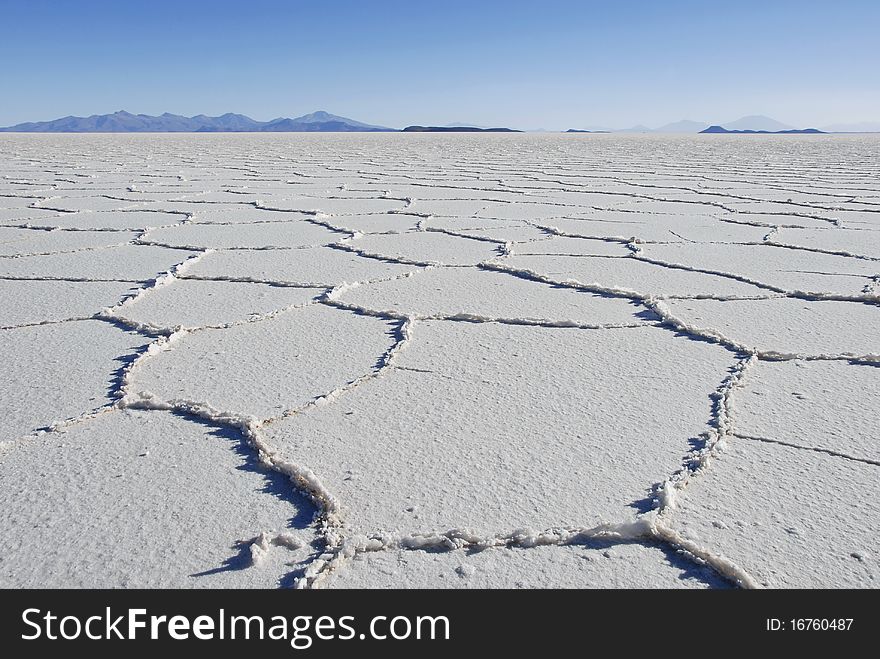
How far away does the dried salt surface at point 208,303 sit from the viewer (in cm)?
177

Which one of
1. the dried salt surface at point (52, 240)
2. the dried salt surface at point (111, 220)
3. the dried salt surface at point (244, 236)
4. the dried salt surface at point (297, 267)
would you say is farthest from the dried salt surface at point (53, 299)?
the dried salt surface at point (111, 220)

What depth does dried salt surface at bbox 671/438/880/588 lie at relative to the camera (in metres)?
0.83

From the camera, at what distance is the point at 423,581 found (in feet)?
2.69

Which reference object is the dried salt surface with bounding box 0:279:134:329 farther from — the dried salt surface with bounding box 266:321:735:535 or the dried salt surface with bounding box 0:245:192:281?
the dried salt surface with bounding box 266:321:735:535

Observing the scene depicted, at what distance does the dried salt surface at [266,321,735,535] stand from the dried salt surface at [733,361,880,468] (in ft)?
0.25

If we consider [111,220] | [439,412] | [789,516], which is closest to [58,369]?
[439,412]

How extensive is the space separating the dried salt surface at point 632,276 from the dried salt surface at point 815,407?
2.01ft

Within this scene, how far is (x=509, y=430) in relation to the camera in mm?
1182

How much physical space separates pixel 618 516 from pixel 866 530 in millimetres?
286

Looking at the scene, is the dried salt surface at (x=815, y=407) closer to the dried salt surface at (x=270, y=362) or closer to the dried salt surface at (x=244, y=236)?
the dried salt surface at (x=270, y=362)

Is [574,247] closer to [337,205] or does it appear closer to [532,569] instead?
[337,205]

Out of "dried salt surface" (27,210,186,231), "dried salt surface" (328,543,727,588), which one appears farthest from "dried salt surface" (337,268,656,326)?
"dried salt surface" (27,210,186,231)

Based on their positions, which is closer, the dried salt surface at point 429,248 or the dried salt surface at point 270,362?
the dried salt surface at point 270,362
